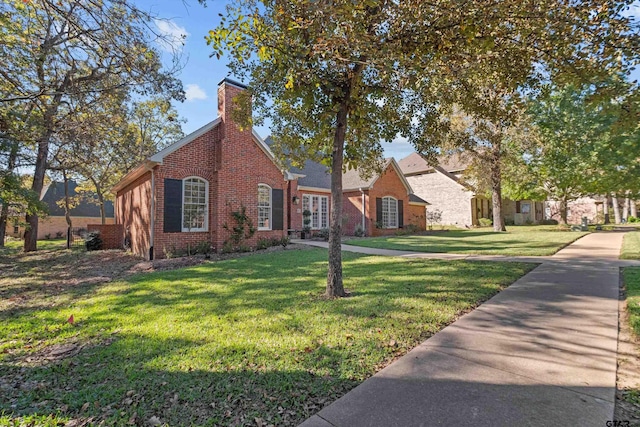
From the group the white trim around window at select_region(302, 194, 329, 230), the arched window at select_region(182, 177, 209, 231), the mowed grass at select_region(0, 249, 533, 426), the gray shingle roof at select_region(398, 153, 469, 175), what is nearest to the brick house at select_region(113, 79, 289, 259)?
the arched window at select_region(182, 177, 209, 231)

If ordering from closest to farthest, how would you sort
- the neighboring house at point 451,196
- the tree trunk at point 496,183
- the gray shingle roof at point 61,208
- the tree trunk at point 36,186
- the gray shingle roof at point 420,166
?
1. the tree trunk at point 36,186
2. the tree trunk at point 496,183
3. the neighboring house at point 451,196
4. the gray shingle roof at point 61,208
5. the gray shingle roof at point 420,166

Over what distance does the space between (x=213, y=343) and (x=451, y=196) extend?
28593 millimetres

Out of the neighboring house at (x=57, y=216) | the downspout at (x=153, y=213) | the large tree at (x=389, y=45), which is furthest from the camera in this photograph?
the neighboring house at (x=57, y=216)

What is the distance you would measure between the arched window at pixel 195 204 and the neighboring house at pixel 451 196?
19.6 meters

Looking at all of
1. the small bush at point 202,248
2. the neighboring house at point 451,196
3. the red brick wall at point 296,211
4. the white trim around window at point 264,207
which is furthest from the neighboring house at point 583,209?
the small bush at point 202,248

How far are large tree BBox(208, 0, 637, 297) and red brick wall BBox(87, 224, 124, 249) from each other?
1296 cm

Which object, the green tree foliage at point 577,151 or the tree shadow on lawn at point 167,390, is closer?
the tree shadow on lawn at point 167,390

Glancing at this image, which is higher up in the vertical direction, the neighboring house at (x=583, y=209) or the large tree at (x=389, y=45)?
the large tree at (x=389, y=45)

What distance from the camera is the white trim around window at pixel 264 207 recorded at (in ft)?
44.2

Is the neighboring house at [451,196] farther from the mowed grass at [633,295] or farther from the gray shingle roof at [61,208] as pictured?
the gray shingle roof at [61,208]

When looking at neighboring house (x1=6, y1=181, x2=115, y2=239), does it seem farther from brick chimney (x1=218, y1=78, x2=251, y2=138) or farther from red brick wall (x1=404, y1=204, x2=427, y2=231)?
red brick wall (x1=404, y1=204, x2=427, y2=231)

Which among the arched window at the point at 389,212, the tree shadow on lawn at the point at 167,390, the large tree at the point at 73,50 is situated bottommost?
the tree shadow on lawn at the point at 167,390

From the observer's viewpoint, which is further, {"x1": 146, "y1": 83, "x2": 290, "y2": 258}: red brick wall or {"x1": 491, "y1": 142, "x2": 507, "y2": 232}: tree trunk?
{"x1": 491, "y1": 142, "x2": 507, "y2": 232}: tree trunk

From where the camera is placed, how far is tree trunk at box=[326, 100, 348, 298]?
5.61 metres
